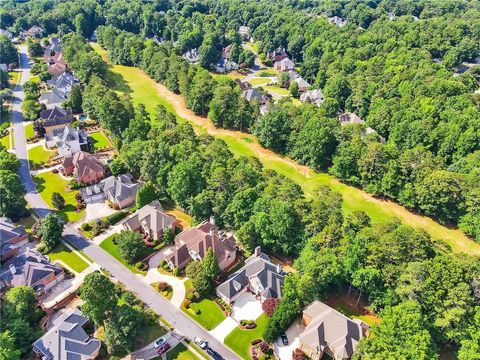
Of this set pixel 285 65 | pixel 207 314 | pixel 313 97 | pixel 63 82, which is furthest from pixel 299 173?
pixel 63 82

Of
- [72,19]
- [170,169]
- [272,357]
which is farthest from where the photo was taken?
[72,19]

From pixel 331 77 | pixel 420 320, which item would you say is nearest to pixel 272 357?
pixel 420 320

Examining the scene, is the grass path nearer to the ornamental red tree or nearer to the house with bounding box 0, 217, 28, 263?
the ornamental red tree

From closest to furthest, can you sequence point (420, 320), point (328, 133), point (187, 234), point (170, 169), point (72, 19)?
point (420, 320) → point (187, 234) → point (170, 169) → point (328, 133) → point (72, 19)

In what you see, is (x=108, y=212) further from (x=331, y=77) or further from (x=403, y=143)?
(x=331, y=77)

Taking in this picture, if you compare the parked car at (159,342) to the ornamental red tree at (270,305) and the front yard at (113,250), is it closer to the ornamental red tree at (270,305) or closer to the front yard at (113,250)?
the front yard at (113,250)

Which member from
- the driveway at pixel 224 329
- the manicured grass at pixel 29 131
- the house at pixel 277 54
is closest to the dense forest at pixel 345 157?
the house at pixel 277 54

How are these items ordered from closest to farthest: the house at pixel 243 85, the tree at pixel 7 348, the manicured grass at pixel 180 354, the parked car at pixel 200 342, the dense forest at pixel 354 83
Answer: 1. the tree at pixel 7 348
2. the manicured grass at pixel 180 354
3. the parked car at pixel 200 342
4. the dense forest at pixel 354 83
5. the house at pixel 243 85
